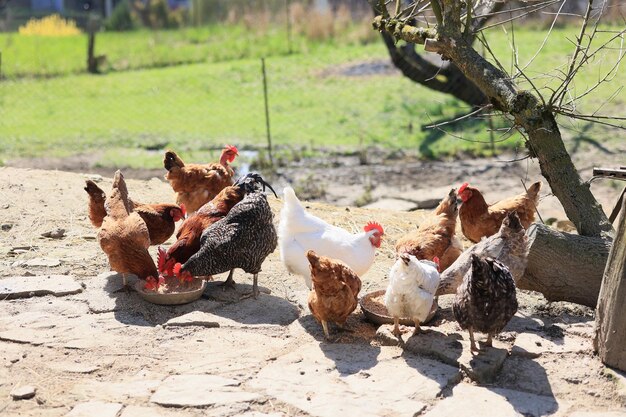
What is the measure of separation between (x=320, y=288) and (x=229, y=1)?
2694 centimetres

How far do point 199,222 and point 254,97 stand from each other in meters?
11.9

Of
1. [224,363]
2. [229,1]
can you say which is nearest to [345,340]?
[224,363]

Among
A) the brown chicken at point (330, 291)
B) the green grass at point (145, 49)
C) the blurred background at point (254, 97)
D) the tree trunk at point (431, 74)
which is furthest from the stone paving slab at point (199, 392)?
the green grass at point (145, 49)

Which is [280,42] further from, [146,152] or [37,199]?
[37,199]

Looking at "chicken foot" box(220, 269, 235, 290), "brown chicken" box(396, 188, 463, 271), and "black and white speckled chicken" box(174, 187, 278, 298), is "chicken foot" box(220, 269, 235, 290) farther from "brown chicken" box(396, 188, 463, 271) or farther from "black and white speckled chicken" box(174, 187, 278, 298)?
"brown chicken" box(396, 188, 463, 271)

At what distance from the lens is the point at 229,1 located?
101ft

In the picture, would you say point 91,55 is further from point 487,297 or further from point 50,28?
point 487,297

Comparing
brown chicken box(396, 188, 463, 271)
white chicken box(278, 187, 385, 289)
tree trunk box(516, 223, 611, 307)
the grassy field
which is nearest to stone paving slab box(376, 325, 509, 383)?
white chicken box(278, 187, 385, 289)

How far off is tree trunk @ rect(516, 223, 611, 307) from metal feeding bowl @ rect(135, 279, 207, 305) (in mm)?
2570

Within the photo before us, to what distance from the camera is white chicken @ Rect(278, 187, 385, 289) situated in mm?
6309

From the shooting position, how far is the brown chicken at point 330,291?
18.0 feet

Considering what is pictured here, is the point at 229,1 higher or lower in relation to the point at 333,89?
higher

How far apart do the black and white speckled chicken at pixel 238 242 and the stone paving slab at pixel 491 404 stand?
209 centimetres

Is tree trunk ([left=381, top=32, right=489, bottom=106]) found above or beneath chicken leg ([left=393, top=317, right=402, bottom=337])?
above
